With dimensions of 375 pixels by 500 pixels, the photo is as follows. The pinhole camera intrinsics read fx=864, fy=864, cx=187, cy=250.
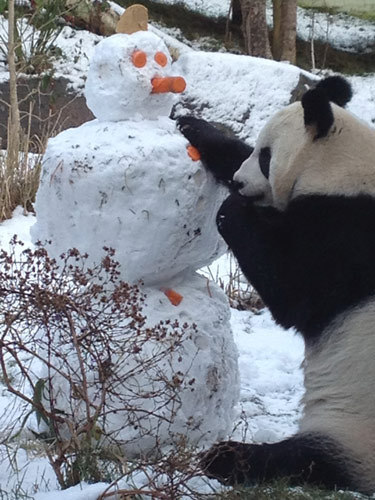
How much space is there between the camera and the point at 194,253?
339 centimetres

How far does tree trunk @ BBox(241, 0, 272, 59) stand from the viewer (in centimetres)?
1038

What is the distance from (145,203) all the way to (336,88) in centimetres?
86

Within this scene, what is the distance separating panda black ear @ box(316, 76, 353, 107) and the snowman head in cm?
54

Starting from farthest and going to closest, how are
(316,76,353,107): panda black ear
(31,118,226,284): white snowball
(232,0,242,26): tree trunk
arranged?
1. (232,0,242,26): tree trunk
2. (316,76,353,107): panda black ear
3. (31,118,226,284): white snowball

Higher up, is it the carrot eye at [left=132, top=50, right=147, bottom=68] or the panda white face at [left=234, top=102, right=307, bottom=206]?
the carrot eye at [left=132, top=50, right=147, bottom=68]

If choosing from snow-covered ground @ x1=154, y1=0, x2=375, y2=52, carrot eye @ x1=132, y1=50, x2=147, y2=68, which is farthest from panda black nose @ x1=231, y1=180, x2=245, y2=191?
snow-covered ground @ x1=154, y1=0, x2=375, y2=52

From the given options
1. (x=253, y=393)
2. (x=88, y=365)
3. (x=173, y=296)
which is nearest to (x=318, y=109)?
(x=173, y=296)

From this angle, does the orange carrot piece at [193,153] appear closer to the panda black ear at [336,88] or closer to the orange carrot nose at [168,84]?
the orange carrot nose at [168,84]

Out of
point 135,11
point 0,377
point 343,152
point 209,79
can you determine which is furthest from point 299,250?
point 209,79

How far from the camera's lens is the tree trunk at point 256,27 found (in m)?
10.4

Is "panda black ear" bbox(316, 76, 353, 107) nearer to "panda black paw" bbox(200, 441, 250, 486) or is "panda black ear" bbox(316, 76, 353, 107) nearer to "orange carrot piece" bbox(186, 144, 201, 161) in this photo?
"orange carrot piece" bbox(186, 144, 201, 161)

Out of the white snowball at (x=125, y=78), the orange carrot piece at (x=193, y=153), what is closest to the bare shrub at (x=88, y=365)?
the orange carrot piece at (x=193, y=153)

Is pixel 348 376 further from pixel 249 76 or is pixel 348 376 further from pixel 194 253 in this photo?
pixel 249 76

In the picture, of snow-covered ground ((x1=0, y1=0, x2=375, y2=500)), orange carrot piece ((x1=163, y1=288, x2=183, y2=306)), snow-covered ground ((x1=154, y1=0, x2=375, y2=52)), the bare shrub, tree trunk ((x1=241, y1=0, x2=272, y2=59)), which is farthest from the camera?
snow-covered ground ((x1=154, y1=0, x2=375, y2=52))
